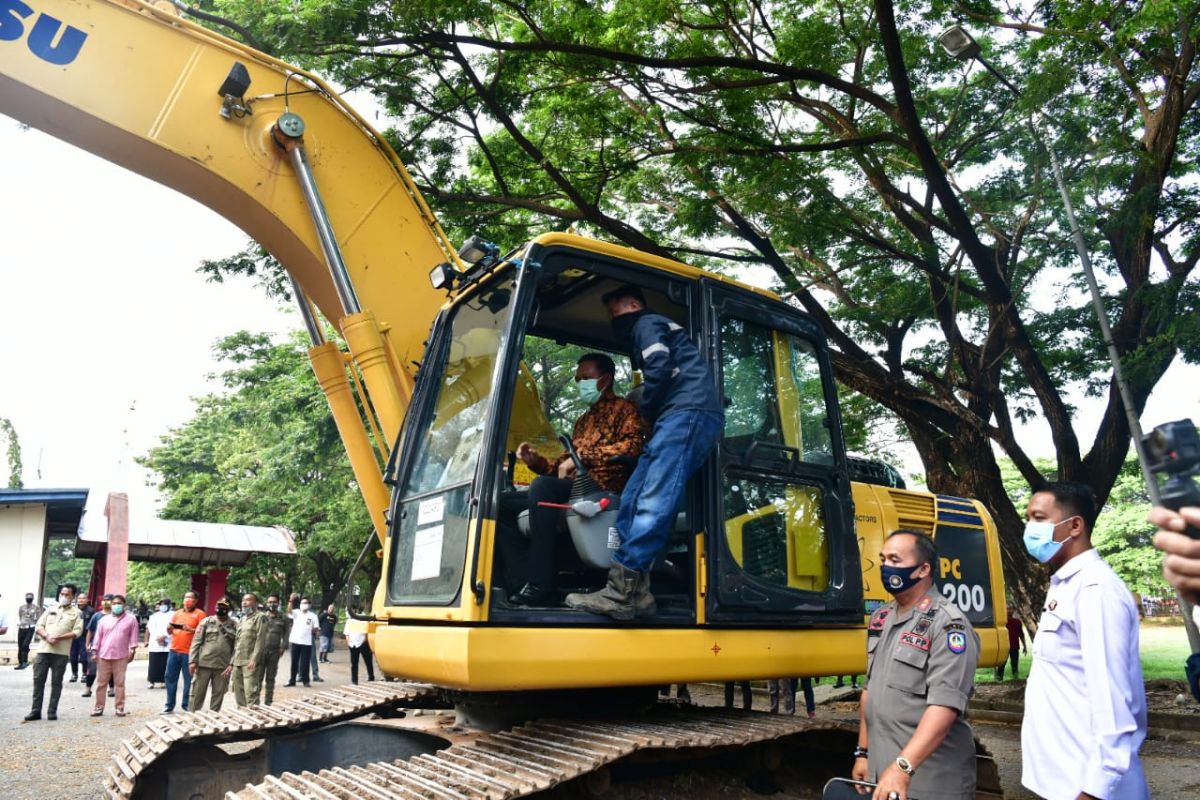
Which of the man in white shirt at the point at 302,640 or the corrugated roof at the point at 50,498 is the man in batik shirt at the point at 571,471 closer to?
→ the man in white shirt at the point at 302,640

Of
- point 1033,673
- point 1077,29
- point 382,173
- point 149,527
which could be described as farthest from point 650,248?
point 149,527

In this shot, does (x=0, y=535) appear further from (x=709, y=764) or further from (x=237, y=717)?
(x=709, y=764)

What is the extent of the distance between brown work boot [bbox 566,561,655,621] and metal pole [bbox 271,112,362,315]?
220 cm

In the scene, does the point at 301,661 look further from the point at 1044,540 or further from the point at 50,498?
the point at 1044,540

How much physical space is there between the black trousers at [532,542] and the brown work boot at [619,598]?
197mm

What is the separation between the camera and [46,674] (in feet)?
36.3

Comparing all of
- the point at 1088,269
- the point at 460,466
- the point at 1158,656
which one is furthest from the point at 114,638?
the point at 1158,656

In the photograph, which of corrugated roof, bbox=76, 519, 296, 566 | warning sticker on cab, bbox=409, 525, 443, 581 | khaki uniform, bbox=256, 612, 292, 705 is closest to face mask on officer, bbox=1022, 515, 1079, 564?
warning sticker on cab, bbox=409, 525, 443, 581

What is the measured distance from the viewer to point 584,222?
446 inches

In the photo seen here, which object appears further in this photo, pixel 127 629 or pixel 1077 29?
pixel 127 629

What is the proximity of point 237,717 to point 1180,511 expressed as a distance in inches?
180

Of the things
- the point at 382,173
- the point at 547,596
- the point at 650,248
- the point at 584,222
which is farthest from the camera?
the point at 584,222

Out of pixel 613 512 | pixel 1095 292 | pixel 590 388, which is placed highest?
pixel 1095 292

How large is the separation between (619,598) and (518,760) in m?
0.71
